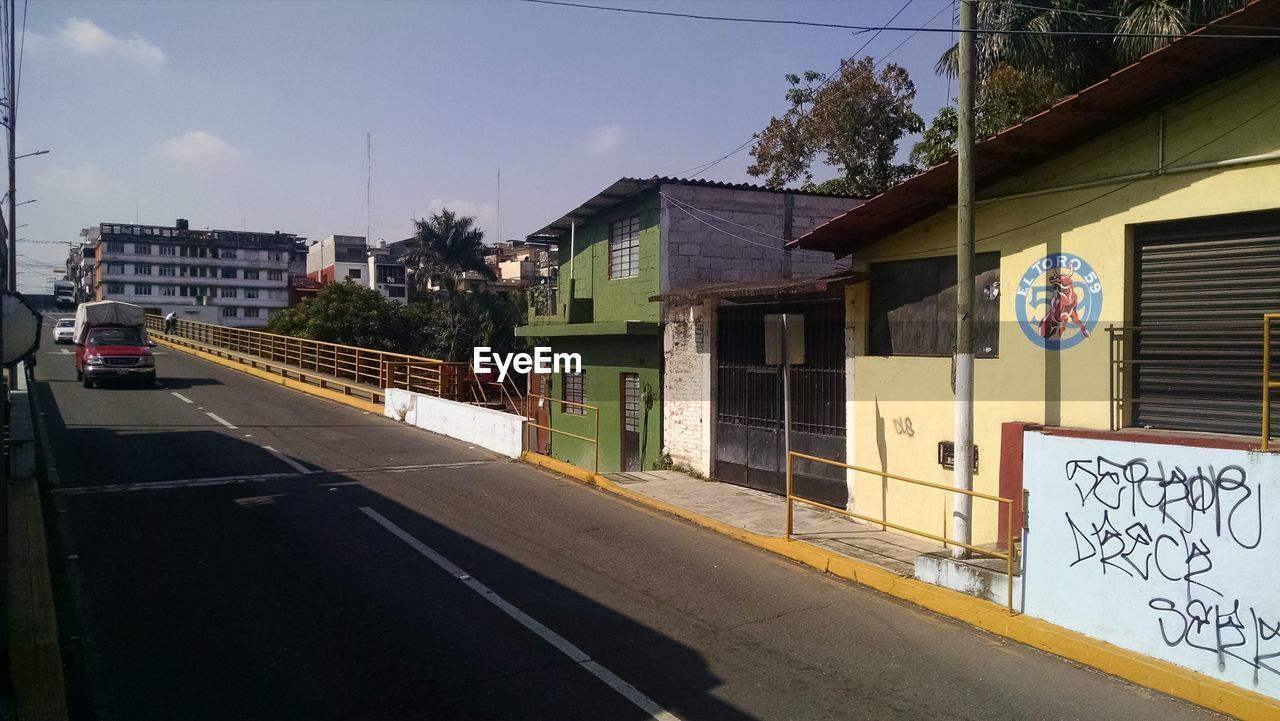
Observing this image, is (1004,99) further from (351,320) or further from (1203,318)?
(351,320)

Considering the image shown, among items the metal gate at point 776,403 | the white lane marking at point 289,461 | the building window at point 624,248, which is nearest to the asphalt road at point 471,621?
the white lane marking at point 289,461

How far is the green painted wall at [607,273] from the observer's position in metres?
17.9

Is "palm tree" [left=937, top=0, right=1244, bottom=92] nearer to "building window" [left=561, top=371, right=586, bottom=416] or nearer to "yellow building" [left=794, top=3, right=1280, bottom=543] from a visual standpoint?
"yellow building" [left=794, top=3, right=1280, bottom=543]

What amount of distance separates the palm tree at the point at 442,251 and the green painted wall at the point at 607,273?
27.3 metres

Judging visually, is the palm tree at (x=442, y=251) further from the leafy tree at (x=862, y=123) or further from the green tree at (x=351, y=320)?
the leafy tree at (x=862, y=123)

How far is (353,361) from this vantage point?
27.2 meters


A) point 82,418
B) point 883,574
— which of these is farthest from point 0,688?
point 82,418

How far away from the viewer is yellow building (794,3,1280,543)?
25.0 ft

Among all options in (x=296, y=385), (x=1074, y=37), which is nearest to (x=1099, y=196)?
(x=1074, y=37)

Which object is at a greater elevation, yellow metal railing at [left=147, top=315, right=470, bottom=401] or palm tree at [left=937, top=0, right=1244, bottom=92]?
palm tree at [left=937, top=0, right=1244, bottom=92]

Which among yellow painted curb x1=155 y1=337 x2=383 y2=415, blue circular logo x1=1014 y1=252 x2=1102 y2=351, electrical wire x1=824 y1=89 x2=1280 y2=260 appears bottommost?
yellow painted curb x1=155 y1=337 x2=383 y2=415

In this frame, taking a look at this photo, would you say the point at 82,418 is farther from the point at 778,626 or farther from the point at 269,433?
the point at 778,626

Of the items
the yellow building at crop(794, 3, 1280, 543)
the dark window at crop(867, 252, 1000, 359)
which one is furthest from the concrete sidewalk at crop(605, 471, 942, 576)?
the dark window at crop(867, 252, 1000, 359)

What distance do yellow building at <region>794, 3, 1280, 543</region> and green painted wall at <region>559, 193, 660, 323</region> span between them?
722 centimetres
